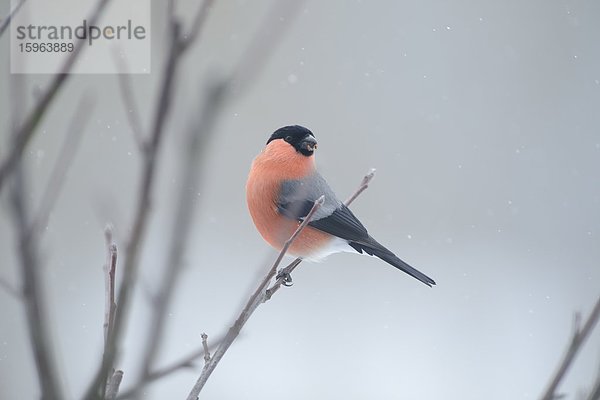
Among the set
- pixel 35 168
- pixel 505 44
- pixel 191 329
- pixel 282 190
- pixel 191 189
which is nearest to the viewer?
pixel 191 189

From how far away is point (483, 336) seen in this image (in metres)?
1.84

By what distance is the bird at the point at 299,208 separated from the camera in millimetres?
1039

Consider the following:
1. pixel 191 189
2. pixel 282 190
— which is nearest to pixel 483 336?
pixel 282 190

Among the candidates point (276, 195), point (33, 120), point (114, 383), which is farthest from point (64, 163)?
point (276, 195)

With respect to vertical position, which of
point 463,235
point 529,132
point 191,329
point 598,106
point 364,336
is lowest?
point 191,329

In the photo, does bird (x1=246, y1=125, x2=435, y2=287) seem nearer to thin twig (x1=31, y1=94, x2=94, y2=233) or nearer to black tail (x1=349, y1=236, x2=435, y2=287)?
black tail (x1=349, y1=236, x2=435, y2=287)

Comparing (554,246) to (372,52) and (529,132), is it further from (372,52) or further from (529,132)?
(372,52)

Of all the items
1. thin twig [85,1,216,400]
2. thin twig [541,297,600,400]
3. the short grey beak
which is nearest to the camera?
thin twig [85,1,216,400]

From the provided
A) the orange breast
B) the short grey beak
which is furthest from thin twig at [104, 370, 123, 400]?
the short grey beak

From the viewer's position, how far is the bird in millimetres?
1039

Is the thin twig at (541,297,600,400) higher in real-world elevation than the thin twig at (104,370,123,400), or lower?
higher

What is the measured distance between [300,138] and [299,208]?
147 millimetres

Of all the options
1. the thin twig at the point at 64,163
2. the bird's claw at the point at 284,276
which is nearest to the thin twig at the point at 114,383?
the thin twig at the point at 64,163

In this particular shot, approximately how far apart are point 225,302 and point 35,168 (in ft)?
2.08
